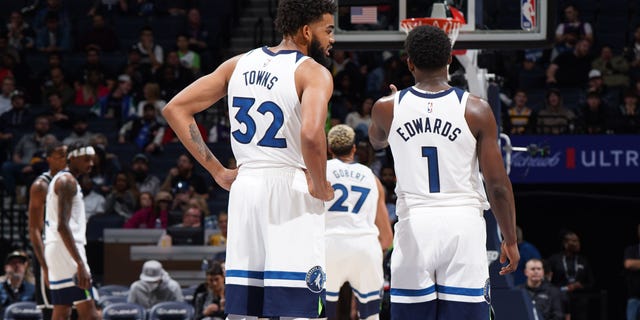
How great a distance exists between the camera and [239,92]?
5535 millimetres

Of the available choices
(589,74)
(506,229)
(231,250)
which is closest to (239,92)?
(231,250)

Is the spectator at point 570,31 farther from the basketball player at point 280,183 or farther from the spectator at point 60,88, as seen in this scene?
the basketball player at point 280,183

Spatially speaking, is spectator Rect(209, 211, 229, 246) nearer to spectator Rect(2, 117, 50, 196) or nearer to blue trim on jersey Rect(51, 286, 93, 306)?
spectator Rect(2, 117, 50, 196)

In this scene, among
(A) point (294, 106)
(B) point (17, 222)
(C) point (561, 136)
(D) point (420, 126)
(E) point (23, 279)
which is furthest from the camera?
(B) point (17, 222)

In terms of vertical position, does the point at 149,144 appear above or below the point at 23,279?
above

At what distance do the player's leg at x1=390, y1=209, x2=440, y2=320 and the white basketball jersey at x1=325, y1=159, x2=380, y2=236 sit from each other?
3.11 meters

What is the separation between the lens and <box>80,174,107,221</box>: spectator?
1563cm

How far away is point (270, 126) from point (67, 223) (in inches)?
169

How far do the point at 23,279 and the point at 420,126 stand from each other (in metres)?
8.10

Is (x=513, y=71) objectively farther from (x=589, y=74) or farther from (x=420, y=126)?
(x=420, y=126)

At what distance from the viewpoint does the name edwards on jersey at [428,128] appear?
594 cm

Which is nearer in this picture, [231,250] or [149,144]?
Answer: [231,250]

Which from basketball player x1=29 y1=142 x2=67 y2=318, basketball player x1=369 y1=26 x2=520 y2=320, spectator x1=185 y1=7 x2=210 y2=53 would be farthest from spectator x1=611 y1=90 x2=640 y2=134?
basketball player x1=369 y1=26 x2=520 y2=320

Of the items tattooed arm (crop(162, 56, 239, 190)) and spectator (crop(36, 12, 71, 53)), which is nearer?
tattooed arm (crop(162, 56, 239, 190))
